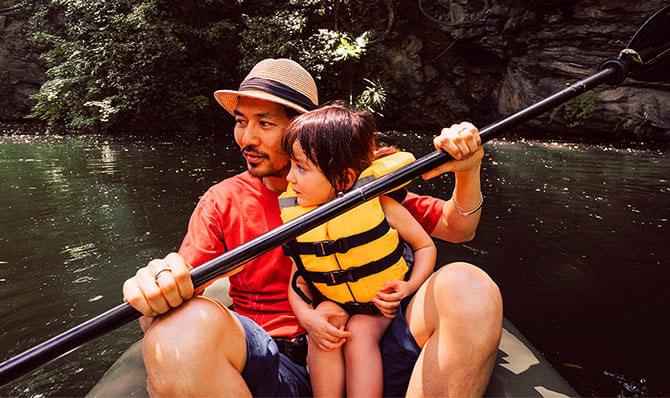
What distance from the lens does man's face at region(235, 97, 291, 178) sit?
155 cm

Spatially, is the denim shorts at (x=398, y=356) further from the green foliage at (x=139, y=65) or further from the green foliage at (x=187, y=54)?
the green foliage at (x=139, y=65)

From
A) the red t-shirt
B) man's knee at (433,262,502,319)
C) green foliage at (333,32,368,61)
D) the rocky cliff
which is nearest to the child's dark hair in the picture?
the red t-shirt

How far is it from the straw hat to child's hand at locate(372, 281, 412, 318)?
0.61 metres

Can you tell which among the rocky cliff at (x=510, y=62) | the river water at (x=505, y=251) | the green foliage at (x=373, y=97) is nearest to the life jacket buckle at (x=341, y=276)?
the river water at (x=505, y=251)

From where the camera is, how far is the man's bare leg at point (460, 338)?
112cm

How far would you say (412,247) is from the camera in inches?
57.0

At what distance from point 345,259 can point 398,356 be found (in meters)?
0.29

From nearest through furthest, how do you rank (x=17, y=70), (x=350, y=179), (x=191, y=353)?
1. (x=191, y=353)
2. (x=350, y=179)
3. (x=17, y=70)

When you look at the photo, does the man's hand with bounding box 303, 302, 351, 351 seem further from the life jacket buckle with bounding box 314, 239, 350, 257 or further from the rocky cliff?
the rocky cliff

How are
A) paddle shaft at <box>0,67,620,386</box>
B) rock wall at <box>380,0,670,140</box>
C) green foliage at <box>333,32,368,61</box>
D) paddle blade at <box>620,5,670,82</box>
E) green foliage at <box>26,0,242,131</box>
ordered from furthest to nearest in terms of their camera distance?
green foliage at <box>26,0,242,131</box> → green foliage at <box>333,32,368,61</box> → rock wall at <box>380,0,670,140</box> → paddle blade at <box>620,5,670,82</box> → paddle shaft at <box>0,67,620,386</box>

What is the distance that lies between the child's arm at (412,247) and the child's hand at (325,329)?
12 centimetres

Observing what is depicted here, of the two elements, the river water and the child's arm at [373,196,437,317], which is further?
the river water

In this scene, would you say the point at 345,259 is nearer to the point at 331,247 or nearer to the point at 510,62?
the point at 331,247

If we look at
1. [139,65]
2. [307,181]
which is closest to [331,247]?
[307,181]
